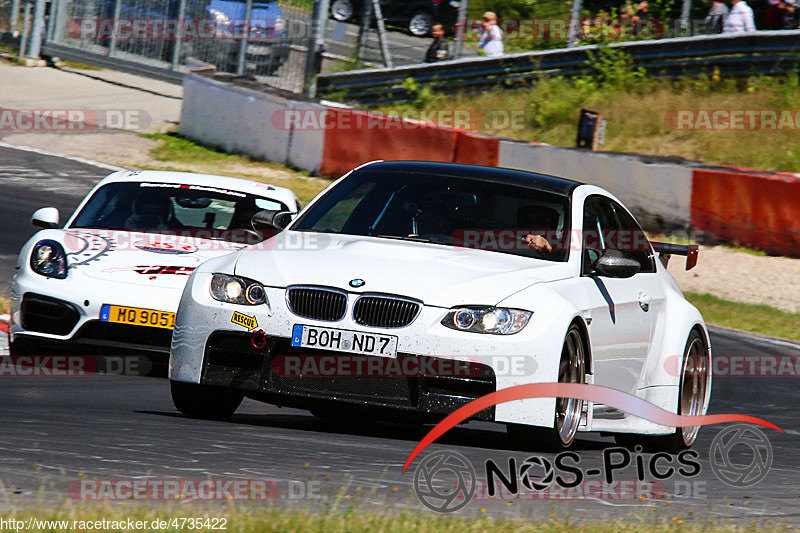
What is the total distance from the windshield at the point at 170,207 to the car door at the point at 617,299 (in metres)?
3.24

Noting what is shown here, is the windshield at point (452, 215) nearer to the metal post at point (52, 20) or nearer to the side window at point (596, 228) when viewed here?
the side window at point (596, 228)

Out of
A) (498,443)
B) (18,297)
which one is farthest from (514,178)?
(18,297)

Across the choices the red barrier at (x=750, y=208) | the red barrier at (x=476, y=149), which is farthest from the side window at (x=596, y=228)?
the red barrier at (x=476, y=149)

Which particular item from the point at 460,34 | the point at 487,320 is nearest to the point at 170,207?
the point at 487,320

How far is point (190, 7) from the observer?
82.7 feet

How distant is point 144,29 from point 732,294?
15.1 meters

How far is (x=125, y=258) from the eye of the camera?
853 centimetres

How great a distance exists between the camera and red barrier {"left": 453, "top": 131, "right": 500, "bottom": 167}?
1841cm

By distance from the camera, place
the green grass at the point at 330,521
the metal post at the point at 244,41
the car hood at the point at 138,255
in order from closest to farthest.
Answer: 1. the green grass at the point at 330,521
2. the car hood at the point at 138,255
3. the metal post at the point at 244,41

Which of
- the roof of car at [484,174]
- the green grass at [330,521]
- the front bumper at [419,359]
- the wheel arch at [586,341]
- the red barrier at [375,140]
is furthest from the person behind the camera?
the red barrier at [375,140]

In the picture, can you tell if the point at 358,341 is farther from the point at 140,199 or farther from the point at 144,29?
the point at 144,29

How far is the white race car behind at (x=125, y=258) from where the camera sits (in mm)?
8109

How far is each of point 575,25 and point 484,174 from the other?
57.1ft

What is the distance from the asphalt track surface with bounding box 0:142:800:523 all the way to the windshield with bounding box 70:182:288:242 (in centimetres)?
143
